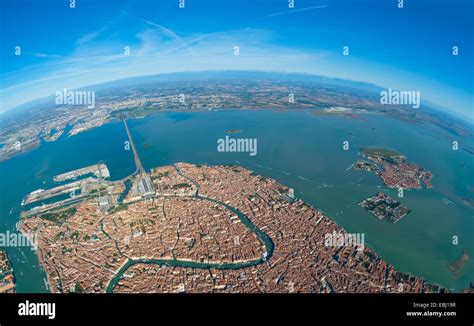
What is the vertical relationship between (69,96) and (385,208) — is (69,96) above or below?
above

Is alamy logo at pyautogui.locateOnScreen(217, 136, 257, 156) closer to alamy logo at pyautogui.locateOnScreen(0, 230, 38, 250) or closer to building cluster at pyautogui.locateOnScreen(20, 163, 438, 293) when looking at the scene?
building cluster at pyautogui.locateOnScreen(20, 163, 438, 293)

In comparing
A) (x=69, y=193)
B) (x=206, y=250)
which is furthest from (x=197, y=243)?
(x=69, y=193)

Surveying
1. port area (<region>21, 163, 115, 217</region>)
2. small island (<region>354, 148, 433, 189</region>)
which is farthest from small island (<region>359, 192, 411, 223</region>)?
port area (<region>21, 163, 115, 217</region>)

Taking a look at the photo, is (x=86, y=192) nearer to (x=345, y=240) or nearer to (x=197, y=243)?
(x=197, y=243)

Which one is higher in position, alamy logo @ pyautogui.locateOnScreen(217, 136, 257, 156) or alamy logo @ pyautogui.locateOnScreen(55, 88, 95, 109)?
alamy logo @ pyautogui.locateOnScreen(55, 88, 95, 109)
